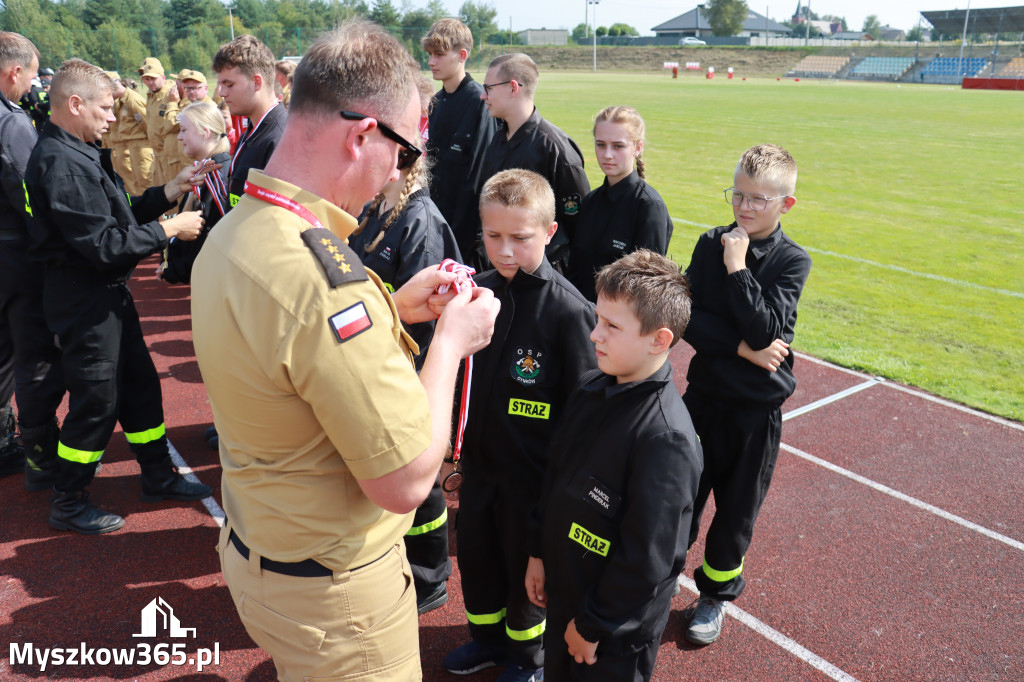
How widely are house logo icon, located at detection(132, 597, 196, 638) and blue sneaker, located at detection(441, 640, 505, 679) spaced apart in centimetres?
131

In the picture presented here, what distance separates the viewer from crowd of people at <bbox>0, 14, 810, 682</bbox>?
165 cm

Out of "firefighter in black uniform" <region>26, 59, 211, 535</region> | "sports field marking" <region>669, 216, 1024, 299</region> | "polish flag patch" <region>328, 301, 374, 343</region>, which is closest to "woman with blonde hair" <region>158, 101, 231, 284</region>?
"firefighter in black uniform" <region>26, 59, 211, 535</region>

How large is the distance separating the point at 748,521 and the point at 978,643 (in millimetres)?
1268

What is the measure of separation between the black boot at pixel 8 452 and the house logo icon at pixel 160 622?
2.15 meters

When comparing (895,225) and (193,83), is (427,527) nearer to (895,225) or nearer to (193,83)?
(193,83)

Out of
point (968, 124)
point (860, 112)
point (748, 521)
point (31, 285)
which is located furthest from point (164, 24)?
point (748, 521)

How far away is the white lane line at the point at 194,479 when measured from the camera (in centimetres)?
455

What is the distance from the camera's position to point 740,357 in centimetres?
334

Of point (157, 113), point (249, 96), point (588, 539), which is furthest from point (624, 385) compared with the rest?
point (157, 113)

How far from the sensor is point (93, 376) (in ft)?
13.8

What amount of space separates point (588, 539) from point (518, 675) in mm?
1098

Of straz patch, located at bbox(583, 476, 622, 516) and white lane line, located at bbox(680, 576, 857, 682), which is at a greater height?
straz patch, located at bbox(583, 476, 622, 516)

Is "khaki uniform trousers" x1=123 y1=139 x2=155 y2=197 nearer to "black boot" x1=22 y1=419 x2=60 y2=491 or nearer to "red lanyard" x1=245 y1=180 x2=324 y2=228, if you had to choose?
"black boot" x1=22 y1=419 x2=60 y2=491

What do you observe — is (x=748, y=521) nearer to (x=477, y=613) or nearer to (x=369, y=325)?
(x=477, y=613)
